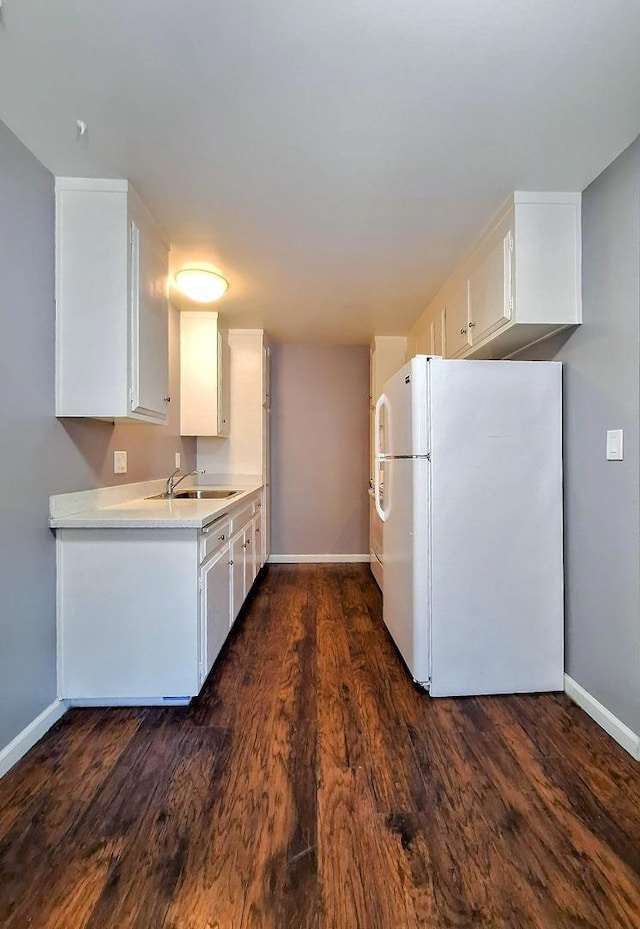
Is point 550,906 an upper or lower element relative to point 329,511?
lower

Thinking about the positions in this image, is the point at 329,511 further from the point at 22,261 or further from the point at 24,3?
the point at 24,3

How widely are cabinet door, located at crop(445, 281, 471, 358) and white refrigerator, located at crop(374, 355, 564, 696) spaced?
57 centimetres

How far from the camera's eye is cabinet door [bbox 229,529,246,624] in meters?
2.43

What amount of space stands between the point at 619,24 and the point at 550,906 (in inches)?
91.0

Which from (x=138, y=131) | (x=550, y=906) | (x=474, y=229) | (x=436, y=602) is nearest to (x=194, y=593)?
(x=436, y=602)

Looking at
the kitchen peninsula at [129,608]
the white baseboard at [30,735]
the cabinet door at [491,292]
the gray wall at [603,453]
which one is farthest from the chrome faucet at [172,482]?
the gray wall at [603,453]

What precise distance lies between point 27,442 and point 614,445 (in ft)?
7.65

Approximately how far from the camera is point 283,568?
4047 mm

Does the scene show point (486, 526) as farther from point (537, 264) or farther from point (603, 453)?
point (537, 264)

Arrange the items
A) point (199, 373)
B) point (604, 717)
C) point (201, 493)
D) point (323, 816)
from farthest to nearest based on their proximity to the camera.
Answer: point (199, 373) < point (201, 493) < point (604, 717) < point (323, 816)

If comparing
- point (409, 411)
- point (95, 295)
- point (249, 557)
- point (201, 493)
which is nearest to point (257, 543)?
point (249, 557)

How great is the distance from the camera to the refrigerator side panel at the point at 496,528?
1.92m

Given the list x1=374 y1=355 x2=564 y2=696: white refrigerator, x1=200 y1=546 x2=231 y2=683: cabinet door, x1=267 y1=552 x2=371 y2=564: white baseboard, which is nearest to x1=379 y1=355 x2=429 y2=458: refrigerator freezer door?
x1=374 y1=355 x2=564 y2=696: white refrigerator

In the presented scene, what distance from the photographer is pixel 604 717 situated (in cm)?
169
